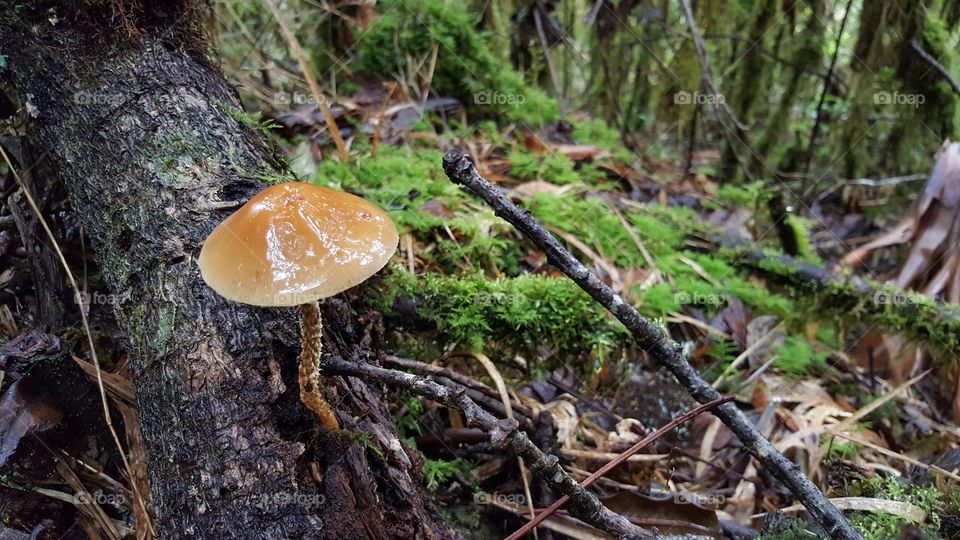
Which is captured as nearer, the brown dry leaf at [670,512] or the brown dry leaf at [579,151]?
the brown dry leaf at [670,512]

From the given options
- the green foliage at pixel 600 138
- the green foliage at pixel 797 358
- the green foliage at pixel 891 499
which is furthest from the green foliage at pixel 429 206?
the green foliage at pixel 600 138

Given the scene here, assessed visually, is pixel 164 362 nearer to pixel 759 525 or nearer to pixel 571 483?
pixel 571 483

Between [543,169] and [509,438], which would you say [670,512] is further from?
[543,169]

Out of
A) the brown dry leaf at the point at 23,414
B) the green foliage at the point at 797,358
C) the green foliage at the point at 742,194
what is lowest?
the green foliage at the point at 797,358

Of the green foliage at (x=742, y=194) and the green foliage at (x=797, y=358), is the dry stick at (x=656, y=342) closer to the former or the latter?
Result: the green foliage at (x=797, y=358)

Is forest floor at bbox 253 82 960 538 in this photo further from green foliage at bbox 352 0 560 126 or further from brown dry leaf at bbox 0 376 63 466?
brown dry leaf at bbox 0 376 63 466

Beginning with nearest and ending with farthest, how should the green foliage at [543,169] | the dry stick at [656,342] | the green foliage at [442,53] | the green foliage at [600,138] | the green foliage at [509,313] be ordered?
the dry stick at [656,342] → the green foliage at [509,313] → the green foliage at [543,169] → the green foliage at [442,53] → the green foliage at [600,138]

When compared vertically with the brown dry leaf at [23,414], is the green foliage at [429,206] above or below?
above

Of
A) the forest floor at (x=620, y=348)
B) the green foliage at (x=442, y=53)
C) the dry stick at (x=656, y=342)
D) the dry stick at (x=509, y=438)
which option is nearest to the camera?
the dry stick at (x=509, y=438)

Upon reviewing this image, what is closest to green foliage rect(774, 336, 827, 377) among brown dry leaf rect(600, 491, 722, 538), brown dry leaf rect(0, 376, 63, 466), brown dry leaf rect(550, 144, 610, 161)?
brown dry leaf rect(600, 491, 722, 538)
